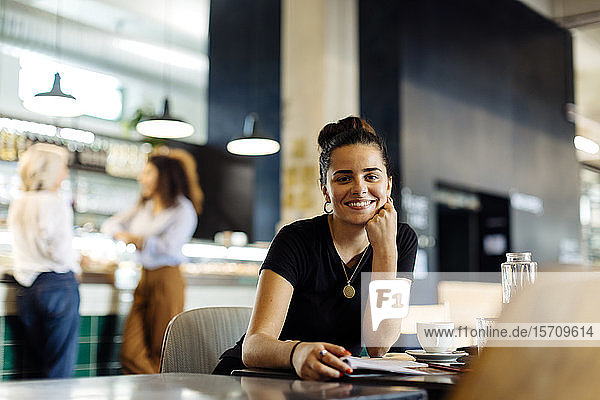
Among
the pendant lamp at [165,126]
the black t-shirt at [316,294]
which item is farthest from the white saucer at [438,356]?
the pendant lamp at [165,126]

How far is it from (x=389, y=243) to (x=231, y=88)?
198 inches

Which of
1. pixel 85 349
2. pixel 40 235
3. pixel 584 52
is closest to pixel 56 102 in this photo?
pixel 40 235

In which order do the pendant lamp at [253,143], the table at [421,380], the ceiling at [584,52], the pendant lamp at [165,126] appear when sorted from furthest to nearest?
the ceiling at [584,52], the pendant lamp at [253,143], the pendant lamp at [165,126], the table at [421,380]

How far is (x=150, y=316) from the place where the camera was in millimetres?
4500

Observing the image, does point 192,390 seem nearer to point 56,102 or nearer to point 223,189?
point 56,102

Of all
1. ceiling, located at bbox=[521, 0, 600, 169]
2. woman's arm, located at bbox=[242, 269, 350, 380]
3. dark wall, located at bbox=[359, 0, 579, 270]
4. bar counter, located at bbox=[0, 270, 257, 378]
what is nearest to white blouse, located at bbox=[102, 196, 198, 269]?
bar counter, located at bbox=[0, 270, 257, 378]

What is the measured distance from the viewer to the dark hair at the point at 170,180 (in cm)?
494

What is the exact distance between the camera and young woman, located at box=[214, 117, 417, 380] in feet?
5.82

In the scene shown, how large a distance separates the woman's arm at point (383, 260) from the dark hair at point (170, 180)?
10.2 ft

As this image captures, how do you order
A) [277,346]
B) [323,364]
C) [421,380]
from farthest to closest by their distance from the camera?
1. [277,346]
2. [323,364]
3. [421,380]

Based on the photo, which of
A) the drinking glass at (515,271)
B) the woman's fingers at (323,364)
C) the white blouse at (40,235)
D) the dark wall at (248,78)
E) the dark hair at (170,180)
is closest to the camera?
the woman's fingers at (323,364)

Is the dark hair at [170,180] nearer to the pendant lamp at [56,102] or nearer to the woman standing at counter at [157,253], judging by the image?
the woman standing at counter at [157,253]

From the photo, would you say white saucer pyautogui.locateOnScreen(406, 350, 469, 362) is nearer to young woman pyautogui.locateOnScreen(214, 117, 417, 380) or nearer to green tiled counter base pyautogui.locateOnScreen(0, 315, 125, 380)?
young woman pyautogui.locateOnScreen(214, 117, 417, 380)

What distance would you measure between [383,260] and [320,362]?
0.72 m
